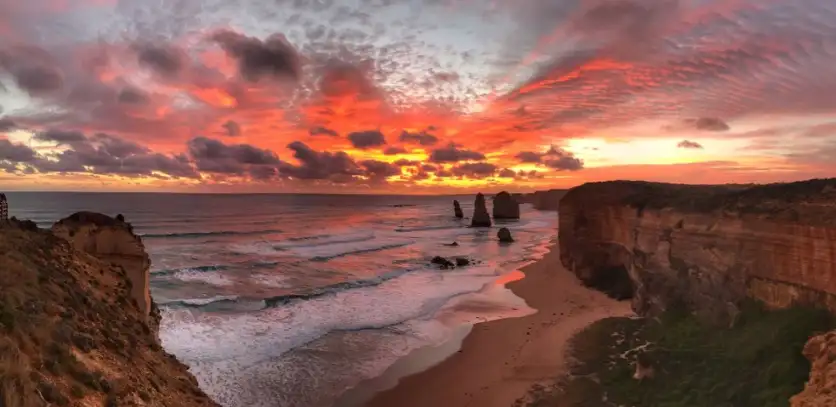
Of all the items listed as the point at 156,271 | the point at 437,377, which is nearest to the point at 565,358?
the point at 437,377

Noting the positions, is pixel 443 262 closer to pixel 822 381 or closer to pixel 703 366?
pixel 703 366

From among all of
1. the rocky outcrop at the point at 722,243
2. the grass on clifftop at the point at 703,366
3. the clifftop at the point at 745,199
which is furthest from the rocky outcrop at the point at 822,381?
the clifftop at the point at 745,199

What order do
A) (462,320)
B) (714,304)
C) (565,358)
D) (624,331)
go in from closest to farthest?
(714,304), (565,358), (624,331), (462,320)

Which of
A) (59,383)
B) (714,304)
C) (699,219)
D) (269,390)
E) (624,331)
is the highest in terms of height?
(699,219)

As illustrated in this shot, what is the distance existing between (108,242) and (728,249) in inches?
753

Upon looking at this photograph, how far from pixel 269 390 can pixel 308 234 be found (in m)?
55.6

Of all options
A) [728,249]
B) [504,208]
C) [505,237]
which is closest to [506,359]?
[728,249]

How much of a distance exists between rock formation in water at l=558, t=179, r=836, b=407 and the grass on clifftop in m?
0.73

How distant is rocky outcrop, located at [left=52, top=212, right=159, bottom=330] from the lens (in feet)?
37.8

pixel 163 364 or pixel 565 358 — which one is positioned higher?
pixel 163 364

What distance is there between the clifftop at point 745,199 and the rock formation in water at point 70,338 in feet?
52.4

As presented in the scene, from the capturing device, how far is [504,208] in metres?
105

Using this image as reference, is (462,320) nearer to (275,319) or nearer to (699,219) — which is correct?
(275,319)

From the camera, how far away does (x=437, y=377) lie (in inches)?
666
